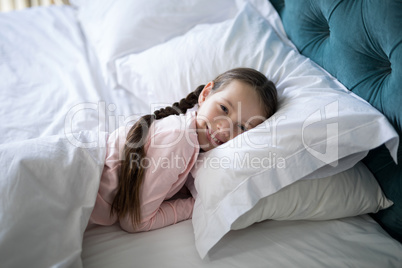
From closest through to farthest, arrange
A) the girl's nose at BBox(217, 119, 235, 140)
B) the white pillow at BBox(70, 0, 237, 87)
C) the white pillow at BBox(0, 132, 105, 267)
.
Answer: the white pillow at BBox(0, 132, 105, 267)
the girl's nose at BBox(217, 119, 235, 140)
the white pillow at BBox(70, 0, 237, 87)

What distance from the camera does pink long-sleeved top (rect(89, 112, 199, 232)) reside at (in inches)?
35.4

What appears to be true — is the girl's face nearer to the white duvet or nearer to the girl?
the girl

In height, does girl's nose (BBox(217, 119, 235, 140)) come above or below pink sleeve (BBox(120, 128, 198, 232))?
above

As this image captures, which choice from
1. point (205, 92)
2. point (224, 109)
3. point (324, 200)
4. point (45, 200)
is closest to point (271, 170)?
point (324, 200)

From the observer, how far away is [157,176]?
0.90 metres

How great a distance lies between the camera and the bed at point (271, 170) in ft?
2.57

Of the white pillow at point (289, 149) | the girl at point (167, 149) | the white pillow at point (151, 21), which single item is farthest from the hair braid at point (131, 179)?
the white pillow at point (151, 21)

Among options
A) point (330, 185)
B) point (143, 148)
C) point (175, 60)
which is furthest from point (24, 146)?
point (330, 185)

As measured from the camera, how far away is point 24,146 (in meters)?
0.82

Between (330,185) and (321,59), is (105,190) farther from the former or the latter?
(321,59)

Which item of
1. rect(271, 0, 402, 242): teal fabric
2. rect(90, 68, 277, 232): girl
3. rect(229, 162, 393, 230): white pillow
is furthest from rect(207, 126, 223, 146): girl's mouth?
rect(271, 0, 402, 242): teal fabric

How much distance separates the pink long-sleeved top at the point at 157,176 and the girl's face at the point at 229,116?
6 cm

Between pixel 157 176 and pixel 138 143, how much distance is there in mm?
103

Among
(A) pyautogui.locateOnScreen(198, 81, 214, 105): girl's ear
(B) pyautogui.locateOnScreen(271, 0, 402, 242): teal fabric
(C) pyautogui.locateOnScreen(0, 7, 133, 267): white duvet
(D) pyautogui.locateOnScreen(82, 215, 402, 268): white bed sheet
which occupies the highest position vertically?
(B) pyautogui.locateOnScreen(271, 0, 402, 242): teal fabric
